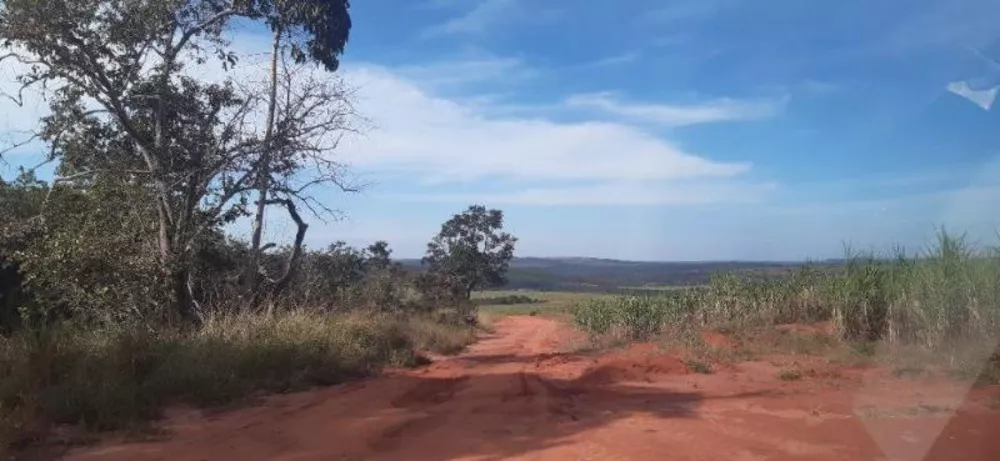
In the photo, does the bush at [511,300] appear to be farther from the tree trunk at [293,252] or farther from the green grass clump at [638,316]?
the tree trunk at [293,252]

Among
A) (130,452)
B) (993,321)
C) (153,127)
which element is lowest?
(130,452)

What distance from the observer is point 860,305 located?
13125 mm

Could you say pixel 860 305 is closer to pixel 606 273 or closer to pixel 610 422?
pixel 610 422

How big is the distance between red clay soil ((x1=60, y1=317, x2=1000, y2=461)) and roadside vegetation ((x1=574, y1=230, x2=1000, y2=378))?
1.38 metres

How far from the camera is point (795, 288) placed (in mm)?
15609

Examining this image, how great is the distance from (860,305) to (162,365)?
35.4 ft

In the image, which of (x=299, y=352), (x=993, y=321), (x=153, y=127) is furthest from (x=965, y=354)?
(x=153, y=127)

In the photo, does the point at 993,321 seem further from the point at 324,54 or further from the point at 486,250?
the point at 486,250

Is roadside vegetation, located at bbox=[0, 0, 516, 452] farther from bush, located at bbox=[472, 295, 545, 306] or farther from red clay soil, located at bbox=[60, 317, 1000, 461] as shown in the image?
bush, located at bbox=[472, 295, 545, 306]

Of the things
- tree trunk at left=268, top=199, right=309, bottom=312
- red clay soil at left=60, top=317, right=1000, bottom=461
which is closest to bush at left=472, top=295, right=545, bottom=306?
tree trunk at left=268, top=199, right=309, bottom=312

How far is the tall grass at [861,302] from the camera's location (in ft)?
35.4

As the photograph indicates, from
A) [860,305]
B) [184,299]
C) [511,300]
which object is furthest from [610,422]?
[511,300]

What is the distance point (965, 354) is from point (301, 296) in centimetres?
1268

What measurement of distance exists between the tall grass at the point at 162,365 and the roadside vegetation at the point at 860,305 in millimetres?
6144
